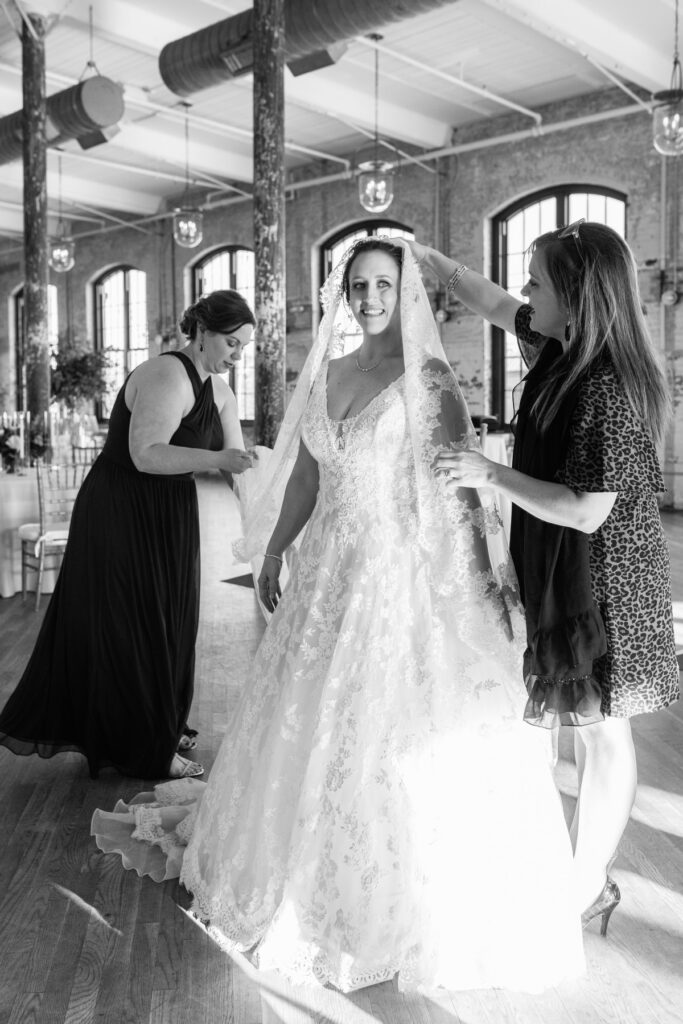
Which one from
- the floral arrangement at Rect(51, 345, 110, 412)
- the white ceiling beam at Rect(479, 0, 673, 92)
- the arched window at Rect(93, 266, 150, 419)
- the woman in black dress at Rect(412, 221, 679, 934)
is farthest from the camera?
the arched window at Rect(93, 266, 150, 419)

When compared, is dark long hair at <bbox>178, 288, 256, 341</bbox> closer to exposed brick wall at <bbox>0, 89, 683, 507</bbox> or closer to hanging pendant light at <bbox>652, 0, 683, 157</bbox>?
hanging pendant light at <bbox>652, 0, 683, 157</bbox>

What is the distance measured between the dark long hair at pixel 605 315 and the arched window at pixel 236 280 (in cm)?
1471

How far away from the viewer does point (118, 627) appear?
3395 millimetres

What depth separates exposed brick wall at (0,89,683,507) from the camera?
37.7 feet

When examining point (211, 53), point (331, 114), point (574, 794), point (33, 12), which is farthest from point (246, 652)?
point (331, 114)

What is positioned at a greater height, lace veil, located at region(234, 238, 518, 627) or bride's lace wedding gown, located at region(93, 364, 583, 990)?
lace veil, located at region(234, 238, 518, 627)

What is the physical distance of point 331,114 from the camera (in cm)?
1155

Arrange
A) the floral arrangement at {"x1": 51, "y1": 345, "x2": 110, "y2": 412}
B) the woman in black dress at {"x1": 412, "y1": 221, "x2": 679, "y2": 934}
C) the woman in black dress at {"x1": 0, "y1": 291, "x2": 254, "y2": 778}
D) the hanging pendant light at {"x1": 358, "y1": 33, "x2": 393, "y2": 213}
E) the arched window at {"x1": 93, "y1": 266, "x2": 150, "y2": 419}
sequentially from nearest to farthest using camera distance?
the woman in black dress at {"x1": 412, "y1": 221, "x2": 679, "y2": 934}, the woman in black dress at {"x1": 0, "y1": 291, "x2": 254, "y2": 778}, the hanging pendant light at {"x1": 358, "y1": 33, "x2": 393, "y2": 213}, the floral arrangement at {"x1": 51, "y1": 345, "x2": 110, "y2": 412}, the arched window at {"x1": 93, "y1": 266, "x2": 150, "y2": 419}

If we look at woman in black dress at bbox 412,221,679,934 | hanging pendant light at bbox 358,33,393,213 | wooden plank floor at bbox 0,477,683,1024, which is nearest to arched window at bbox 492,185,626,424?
hanging pendant light at bbox 358,33,393,213

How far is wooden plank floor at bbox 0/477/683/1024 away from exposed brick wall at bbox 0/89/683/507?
6707mm

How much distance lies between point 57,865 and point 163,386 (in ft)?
4.91

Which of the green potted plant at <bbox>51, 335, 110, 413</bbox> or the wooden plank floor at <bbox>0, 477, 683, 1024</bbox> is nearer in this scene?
the wooden plank floor at <bbox>0, 477, 683, 1024</bbox>

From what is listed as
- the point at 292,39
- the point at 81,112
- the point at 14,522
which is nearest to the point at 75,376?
the point at 81,112

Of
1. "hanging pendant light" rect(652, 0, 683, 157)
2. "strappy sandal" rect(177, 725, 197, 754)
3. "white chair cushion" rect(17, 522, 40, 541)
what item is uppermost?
"hanging pendant light" rect(652, 0, 683, 157)
